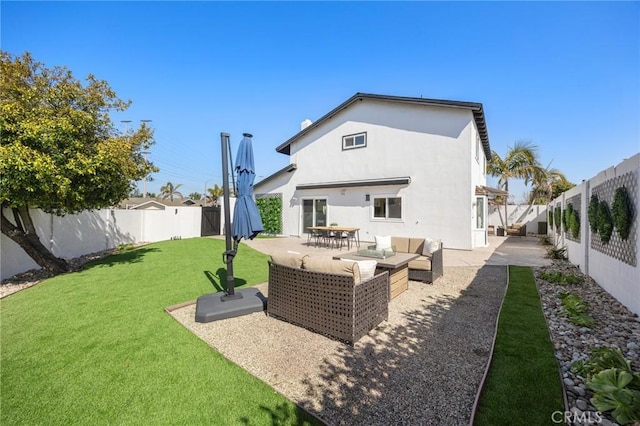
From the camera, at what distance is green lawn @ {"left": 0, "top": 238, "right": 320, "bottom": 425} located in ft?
8.57

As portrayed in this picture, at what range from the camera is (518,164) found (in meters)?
22.9

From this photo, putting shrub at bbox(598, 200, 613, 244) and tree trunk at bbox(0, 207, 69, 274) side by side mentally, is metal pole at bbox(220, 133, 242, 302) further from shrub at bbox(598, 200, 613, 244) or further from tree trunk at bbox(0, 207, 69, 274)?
shrub at bbox(598, 200, 613, 244)

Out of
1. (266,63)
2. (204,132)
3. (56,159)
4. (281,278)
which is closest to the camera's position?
(281,278)

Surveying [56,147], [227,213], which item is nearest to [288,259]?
[227,213]

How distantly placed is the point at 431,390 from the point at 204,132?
18012 mm

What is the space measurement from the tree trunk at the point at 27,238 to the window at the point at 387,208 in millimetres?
13361

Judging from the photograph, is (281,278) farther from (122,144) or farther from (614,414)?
(122,144)

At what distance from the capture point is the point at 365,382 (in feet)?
10.3

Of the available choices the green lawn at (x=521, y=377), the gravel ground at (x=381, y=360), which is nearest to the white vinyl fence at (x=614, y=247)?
the green lawn at (x=521, y=377)

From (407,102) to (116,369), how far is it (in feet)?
50.2

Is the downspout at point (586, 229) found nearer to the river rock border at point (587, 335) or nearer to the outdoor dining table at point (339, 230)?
the river rock border at point (587, 335)

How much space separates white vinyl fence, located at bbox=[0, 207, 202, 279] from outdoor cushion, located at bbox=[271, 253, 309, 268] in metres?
8.59

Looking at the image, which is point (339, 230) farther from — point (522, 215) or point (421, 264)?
point (522, 215)

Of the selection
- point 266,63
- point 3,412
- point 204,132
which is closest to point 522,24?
point 266,63
